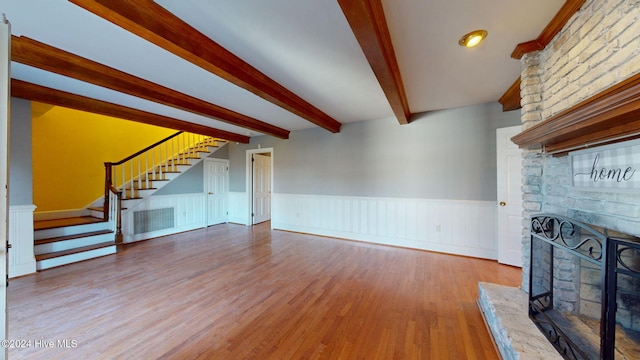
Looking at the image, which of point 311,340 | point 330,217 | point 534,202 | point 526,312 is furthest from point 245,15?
point 330,217

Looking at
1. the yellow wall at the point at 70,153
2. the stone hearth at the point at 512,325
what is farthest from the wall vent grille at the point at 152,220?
the stone hearth at the point at 512,325

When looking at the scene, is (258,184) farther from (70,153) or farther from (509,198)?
(509,198)

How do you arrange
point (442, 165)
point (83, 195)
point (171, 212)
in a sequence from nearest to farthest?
point (442, 165) → point (83, 195) → point (171, 212)

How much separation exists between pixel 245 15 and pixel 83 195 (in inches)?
217

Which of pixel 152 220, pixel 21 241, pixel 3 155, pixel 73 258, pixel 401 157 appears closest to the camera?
pixel 3 155

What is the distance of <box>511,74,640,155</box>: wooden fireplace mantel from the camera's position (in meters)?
0.88

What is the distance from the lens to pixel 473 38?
181 centimetres

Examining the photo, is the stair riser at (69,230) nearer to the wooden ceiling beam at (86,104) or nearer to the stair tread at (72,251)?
the stair tread at (72,251)

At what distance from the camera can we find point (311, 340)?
1.74 meters

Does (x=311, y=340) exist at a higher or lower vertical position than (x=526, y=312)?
lower

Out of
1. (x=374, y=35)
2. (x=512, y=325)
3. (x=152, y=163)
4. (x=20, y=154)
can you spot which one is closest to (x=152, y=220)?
(x=152, y=163)

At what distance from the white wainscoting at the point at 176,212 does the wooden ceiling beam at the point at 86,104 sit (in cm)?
179

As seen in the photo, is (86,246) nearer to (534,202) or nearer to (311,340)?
(311,340)

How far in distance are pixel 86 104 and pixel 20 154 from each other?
0.99 metres
